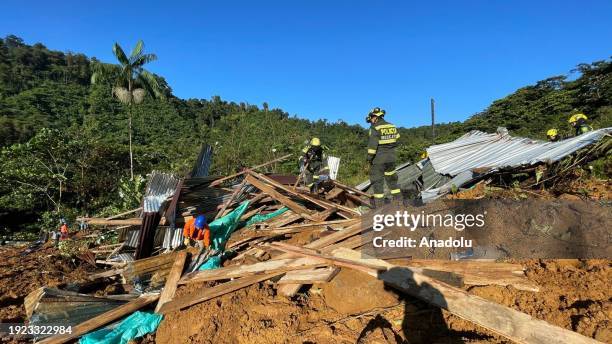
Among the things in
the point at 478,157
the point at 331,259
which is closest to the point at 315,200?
the point at 331,259

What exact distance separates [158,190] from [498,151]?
7827mm

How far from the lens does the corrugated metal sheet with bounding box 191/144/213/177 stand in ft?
29.4

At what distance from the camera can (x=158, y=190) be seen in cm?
748

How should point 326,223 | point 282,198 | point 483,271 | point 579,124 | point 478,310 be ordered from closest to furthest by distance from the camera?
point 478,310
point 483,271
point 326,223
point 282,198
point 579,124

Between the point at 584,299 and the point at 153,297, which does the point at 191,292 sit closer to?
the point at 153,297

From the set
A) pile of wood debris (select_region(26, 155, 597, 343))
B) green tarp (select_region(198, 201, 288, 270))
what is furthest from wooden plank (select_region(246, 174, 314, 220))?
green tarp (select_region(198, 201, 288, 270))

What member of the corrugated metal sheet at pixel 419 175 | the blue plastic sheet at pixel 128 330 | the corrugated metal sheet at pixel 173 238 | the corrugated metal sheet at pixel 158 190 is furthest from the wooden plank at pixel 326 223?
the corrugated metal sheet at pixel 419 175

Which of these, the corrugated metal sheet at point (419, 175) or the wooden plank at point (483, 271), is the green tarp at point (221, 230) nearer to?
the wooden plank at point (483, 271)

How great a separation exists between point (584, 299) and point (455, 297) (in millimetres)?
1253

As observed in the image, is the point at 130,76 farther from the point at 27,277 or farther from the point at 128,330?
the point at 128,330

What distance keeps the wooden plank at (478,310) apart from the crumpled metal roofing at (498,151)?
385 cm

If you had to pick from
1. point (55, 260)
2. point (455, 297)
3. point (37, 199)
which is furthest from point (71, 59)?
point (455, 297)

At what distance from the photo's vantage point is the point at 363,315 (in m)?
3.71

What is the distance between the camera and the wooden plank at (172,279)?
4.73 metres
